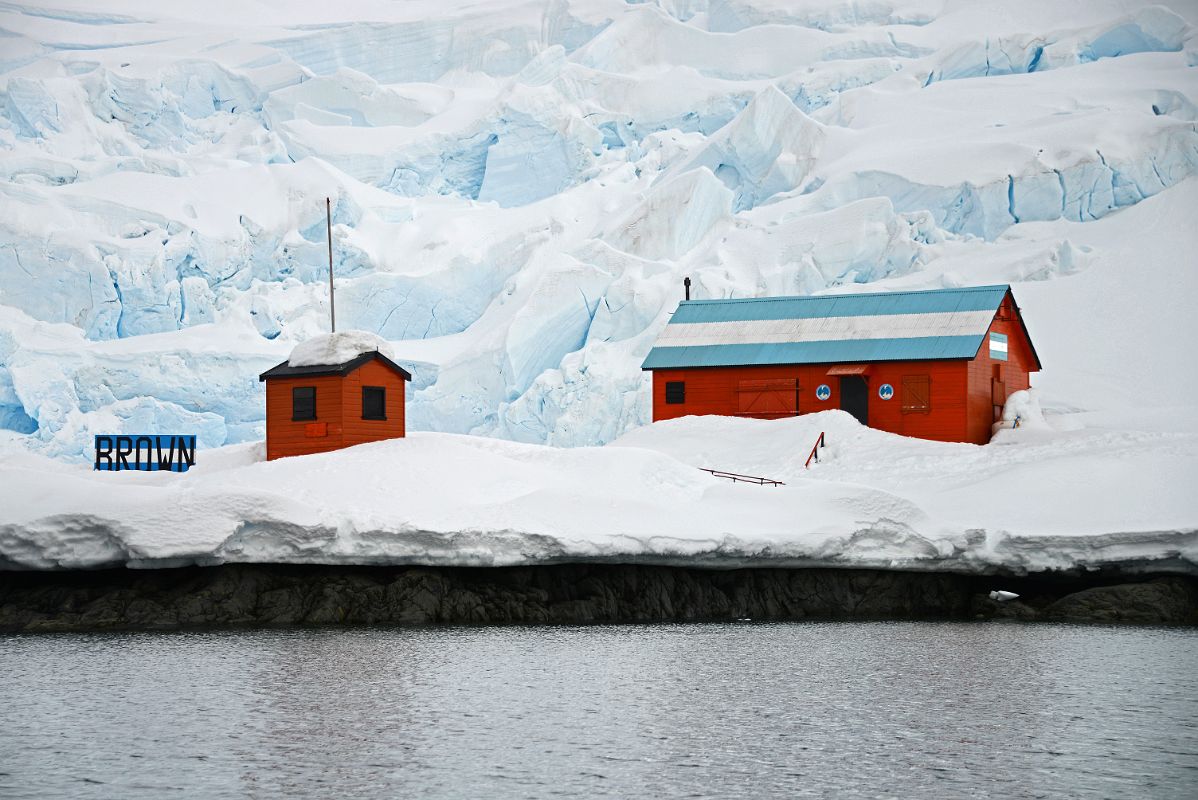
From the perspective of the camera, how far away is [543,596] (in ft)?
70.1

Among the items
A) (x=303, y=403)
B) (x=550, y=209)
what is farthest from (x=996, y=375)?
(x=550, y=209)

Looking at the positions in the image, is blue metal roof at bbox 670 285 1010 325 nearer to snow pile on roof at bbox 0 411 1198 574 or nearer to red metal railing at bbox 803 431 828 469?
red metal railing at bbox 803 431 828 469

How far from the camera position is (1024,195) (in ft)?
151

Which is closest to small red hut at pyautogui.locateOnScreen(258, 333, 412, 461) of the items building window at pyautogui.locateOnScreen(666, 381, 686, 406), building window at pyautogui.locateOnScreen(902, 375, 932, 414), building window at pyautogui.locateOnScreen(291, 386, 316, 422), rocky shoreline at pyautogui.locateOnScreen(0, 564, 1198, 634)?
building window at pyautogui.locateOnScreen(291, 386, 316, 422)

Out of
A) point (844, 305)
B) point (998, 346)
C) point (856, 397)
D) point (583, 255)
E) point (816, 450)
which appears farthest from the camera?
point (583, 255)

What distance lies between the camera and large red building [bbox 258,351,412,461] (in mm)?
25953

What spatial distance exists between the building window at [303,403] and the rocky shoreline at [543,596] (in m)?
6.03

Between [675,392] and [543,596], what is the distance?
39.7ft

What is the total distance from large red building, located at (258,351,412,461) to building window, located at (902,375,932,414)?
1094 cm

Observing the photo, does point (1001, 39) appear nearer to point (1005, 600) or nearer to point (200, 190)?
point (200, 190)

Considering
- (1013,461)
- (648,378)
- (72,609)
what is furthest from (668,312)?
(72,609)

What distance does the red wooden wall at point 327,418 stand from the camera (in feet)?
85.1

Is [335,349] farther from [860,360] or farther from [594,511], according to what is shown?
[860,360]

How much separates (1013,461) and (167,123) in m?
40.0
